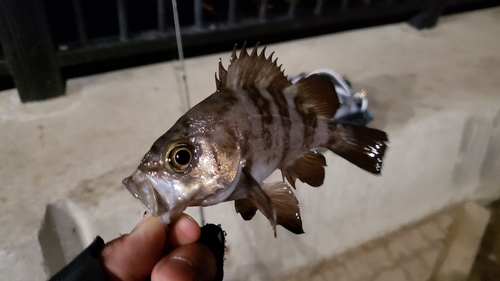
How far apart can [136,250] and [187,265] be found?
0.10 metres

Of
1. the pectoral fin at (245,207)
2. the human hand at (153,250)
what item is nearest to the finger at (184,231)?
the human hand at (153,250)

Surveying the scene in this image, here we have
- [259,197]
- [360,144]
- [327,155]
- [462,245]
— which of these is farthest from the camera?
[462,245]

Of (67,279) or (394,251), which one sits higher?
(67,279)

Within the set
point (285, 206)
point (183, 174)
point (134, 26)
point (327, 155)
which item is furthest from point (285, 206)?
point (134, 26)

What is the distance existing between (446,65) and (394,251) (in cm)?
84

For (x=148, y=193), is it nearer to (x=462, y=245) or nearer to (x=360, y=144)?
(x=360, y=144)

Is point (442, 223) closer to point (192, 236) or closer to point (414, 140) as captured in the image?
point (414, 140)

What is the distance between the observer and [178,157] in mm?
365

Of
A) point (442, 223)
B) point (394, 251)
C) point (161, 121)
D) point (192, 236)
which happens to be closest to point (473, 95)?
point (442, 223)

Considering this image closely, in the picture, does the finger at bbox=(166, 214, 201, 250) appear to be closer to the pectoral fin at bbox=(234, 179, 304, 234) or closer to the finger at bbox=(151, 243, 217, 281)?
the finger at bbox=(151, 243, 217, 281)

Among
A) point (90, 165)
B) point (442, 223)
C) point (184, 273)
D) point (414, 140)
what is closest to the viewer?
point (184, 273)

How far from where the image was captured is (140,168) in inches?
14.5

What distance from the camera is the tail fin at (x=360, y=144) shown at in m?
0.47

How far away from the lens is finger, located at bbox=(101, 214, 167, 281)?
58cm
